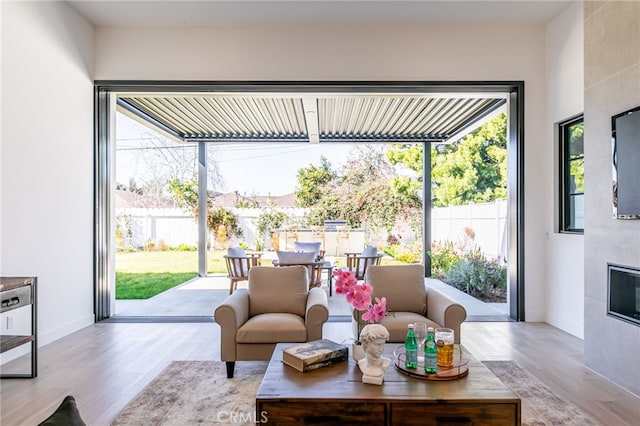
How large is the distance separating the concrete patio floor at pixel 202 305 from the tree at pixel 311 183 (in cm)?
380

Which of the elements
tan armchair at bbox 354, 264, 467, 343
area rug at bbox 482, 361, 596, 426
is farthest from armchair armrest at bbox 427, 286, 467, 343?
area rug at bbox 482, 361, 596, 426

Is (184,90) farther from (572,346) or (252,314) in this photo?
(572,346)

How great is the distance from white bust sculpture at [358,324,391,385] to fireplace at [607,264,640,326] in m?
2.06

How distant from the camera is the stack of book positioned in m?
2.13

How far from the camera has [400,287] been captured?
3.42 meters

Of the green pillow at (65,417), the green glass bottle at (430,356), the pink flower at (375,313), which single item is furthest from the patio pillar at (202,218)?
the green pillow at (65,417)

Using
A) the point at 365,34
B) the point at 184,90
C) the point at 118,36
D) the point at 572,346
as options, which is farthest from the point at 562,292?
the point at 118,36

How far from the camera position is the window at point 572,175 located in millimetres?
4223

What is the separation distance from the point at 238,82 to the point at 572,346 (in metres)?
4.74

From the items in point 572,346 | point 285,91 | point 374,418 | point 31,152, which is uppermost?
point 285,91

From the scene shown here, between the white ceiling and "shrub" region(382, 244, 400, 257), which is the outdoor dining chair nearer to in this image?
the white ceiling

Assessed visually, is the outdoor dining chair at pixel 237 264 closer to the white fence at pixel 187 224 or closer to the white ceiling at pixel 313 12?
the white ceiling at pixel 313 12

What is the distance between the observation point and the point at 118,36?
4680 millimetres

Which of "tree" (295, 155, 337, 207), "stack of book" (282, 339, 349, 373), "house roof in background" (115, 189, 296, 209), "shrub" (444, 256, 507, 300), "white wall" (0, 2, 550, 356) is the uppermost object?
"white wall" (0, 2, 550, 356)
